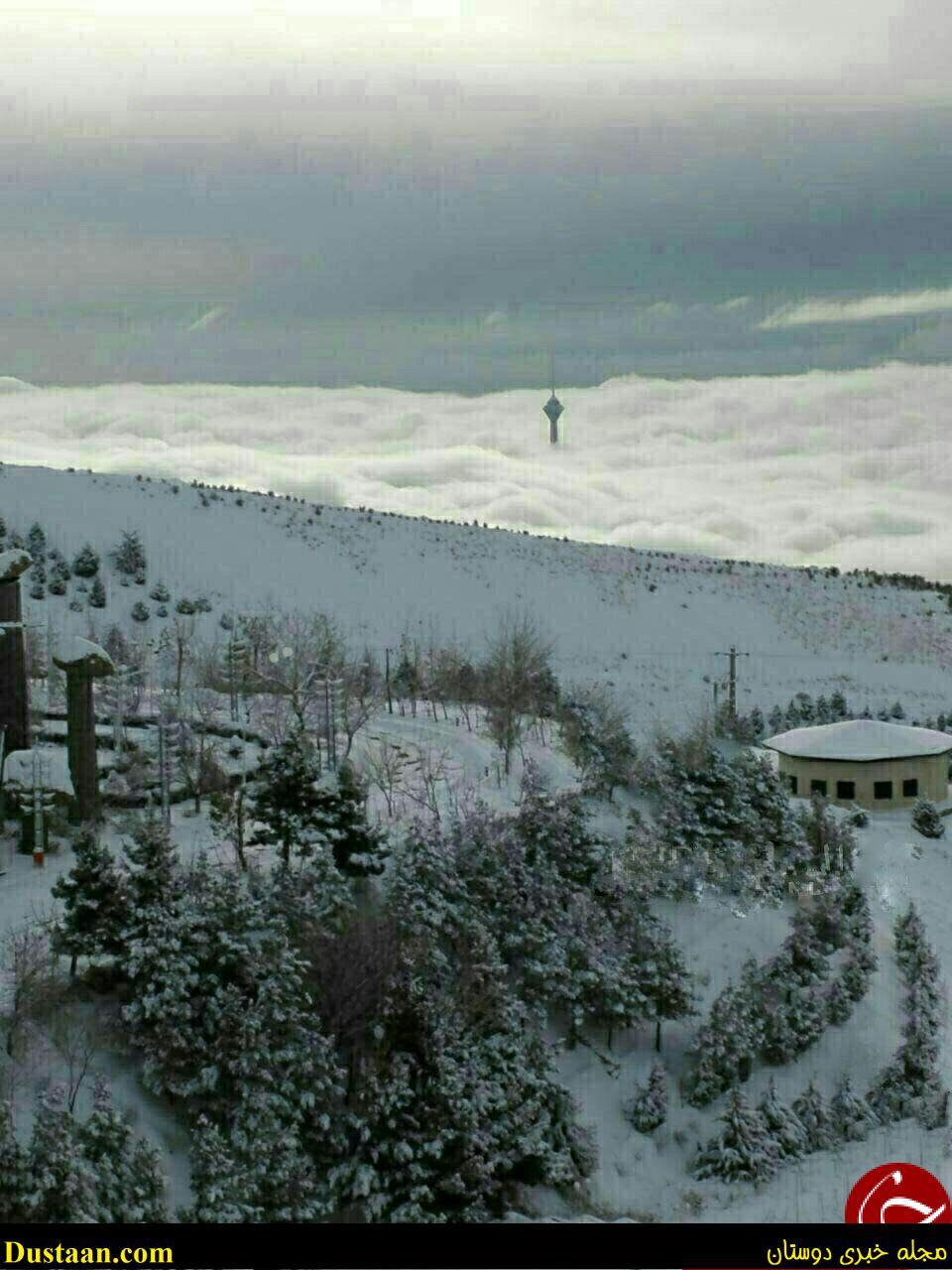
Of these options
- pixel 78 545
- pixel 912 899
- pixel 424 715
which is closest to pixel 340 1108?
pixel 912 899

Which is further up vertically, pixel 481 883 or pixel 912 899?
pixel 481 883

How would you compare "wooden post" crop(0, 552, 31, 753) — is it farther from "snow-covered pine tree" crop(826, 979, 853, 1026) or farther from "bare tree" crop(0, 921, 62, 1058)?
"snow-covered pine tree" crop(826, 979, 853, 1026)

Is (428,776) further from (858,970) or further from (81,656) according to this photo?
(858,970)

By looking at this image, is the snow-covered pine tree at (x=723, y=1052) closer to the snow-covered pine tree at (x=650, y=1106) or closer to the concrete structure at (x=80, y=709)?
the snow-covered pine tree at (x=650, y=1106)

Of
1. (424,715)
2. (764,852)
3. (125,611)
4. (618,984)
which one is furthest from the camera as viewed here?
(125,611)

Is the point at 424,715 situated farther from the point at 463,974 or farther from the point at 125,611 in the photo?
the point at 125,611

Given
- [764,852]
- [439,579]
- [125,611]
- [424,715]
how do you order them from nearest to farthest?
[764,852], [424,715], [125,611], [439,579]

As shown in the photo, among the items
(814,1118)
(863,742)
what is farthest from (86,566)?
(814,1118)
